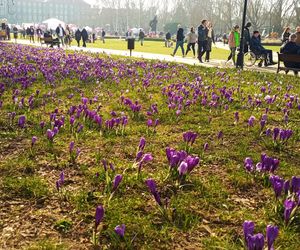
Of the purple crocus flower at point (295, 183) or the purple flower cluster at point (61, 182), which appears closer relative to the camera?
the purple crocus flower at point (295, 183)

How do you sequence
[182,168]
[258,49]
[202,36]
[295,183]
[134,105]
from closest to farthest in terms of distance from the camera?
1. [295,183]
2. [182,168]
3. [134,105]
4. [258,49]
5. [202,36]

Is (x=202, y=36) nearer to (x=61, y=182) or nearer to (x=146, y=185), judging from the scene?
(x=146, y=185)

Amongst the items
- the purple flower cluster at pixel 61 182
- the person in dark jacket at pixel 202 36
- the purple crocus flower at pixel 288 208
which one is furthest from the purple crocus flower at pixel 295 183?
the person in dark jacket at pixel 202 36

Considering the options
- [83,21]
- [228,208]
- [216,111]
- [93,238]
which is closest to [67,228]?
[93,238]

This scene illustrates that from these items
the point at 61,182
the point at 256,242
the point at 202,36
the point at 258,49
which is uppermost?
the point at 202,36

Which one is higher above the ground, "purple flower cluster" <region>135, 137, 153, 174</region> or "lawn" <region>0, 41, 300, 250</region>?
"purple flower cluster" <region>135, 137, 153, 174</region>

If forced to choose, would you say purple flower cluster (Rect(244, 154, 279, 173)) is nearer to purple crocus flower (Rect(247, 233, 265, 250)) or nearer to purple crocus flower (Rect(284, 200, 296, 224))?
purple crocus flower (Rect(284, 200, 296, 224))

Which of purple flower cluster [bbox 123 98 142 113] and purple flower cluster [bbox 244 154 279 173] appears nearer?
purple flower cluster [bbox 244 154 279 173]

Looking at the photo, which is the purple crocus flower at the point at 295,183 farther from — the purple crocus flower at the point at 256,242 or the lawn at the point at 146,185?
the purple crocus flower at the point at 256,242

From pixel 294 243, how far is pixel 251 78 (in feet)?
33.6

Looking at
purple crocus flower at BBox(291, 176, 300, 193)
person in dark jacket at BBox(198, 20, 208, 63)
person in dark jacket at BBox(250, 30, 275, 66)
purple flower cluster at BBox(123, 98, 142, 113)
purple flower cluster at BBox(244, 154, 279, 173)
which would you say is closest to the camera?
purple crocus flower at BBox(291, 176, 300, 193)

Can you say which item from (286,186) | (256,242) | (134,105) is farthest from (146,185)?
(134,105)

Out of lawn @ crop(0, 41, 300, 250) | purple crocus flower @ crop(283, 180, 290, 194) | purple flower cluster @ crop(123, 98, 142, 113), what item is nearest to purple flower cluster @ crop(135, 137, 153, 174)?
lawn @ crop(0, 41, 300, 250)

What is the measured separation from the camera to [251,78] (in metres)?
12.5
